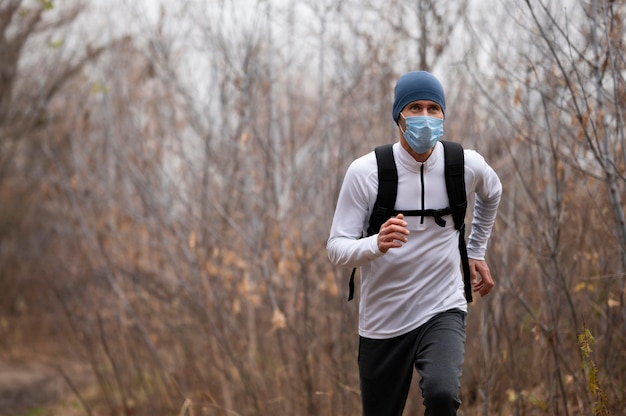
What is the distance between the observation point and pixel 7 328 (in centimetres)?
1572

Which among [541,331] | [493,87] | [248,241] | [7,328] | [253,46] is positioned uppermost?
[253,46]

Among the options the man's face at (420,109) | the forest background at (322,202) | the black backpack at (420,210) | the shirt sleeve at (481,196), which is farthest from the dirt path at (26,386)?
the man's face at (420,109)

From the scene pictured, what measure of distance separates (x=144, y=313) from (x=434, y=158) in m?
6.59

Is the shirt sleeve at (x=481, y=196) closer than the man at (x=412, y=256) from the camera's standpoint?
No

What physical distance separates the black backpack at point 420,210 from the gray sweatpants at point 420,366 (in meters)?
0.41

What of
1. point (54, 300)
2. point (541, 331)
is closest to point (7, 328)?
point (54, 300)

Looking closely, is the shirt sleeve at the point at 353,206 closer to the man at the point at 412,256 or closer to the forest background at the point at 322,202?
the man at the point at 412,256

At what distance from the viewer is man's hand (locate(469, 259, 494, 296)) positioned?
386 cm

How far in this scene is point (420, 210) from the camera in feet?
11.7

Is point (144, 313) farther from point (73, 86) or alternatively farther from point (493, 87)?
point (73, 86)

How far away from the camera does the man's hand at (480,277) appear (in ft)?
12.6

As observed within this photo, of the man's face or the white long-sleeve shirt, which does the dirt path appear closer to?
the white long-sleeve shirt

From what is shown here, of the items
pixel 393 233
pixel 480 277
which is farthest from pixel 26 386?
pixel 393 233

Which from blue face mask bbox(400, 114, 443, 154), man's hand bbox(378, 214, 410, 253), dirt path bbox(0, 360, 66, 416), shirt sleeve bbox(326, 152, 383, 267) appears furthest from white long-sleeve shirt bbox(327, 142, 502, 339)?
dirt path bbox(0, 360, 66, 416)
